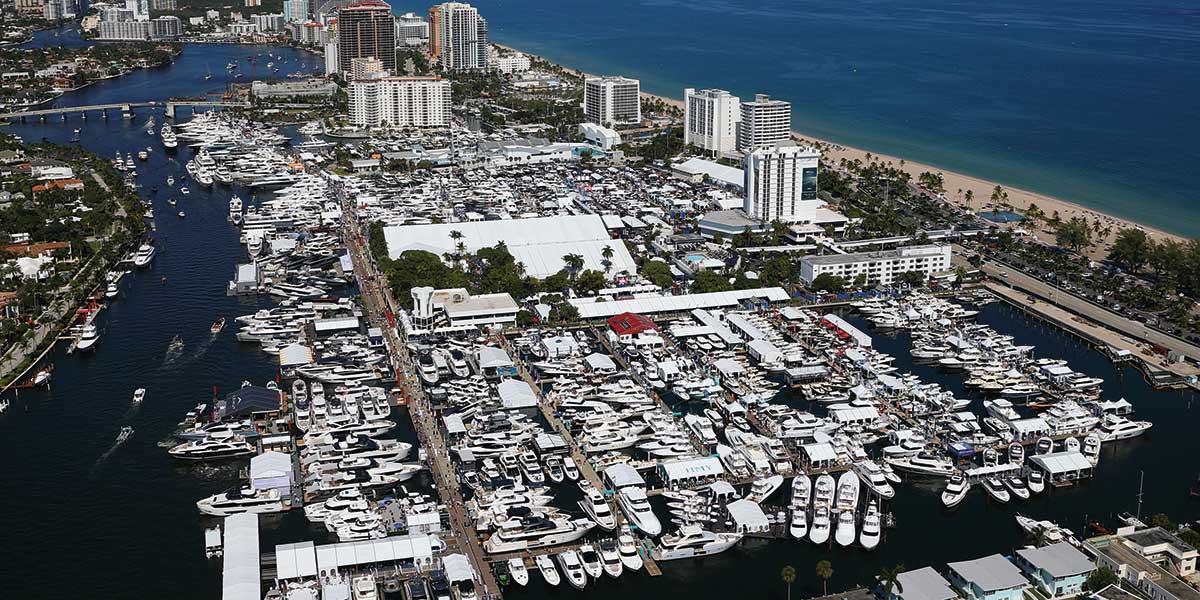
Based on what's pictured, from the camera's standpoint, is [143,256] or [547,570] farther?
[143,256]

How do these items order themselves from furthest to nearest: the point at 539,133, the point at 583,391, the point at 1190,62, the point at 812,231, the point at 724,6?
the point at 724,6, the point at 1190,62, the point at 539,133, the point at 812,231, the point at 583,391

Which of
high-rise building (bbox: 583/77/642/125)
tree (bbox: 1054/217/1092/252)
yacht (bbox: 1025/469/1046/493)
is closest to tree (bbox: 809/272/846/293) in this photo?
tree (bbox: 1054/217/1092/252)

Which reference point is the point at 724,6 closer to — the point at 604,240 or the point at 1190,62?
the point at 1190,62

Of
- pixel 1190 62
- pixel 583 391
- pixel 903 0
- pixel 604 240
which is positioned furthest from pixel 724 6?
pixel 583 391

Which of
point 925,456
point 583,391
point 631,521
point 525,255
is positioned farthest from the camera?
point 525,255

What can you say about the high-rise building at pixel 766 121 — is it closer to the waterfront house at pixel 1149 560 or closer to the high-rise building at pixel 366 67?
the high-rise building at pixel 366 67

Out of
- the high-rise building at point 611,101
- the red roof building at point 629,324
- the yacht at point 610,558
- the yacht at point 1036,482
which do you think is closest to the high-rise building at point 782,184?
the red roof building at point 629,324

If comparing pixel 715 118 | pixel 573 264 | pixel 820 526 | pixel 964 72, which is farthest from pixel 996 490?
pixel 964 72

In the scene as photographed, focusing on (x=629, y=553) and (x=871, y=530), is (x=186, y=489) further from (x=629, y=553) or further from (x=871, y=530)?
(x=871, y=530)
